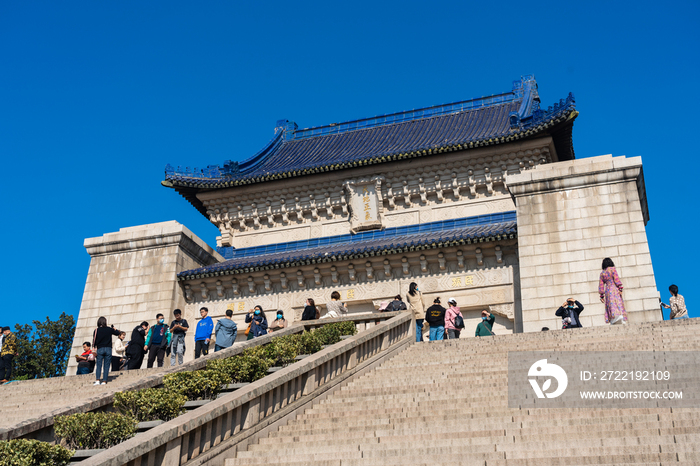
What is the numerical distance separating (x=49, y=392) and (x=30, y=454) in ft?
26.5

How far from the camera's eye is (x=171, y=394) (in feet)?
25.3

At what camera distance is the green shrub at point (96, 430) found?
6.78 m

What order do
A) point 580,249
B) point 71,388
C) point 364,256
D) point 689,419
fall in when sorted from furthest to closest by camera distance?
point 364,256 < point 580,249 < point 71,388 < point 689,419

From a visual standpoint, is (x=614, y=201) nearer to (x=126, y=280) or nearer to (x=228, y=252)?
(x=228, y=252)

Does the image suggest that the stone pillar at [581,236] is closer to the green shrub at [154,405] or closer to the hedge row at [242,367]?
the hedge row at [242,367]

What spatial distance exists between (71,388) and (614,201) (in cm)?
1323

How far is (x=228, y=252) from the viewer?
23.6 m

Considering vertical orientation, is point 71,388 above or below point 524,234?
below

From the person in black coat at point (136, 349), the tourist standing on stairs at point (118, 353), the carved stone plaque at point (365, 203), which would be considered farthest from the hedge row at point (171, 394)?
the carved stone plaque at point (365, 203)

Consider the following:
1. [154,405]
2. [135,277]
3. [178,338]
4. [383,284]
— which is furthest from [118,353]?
[154,405]

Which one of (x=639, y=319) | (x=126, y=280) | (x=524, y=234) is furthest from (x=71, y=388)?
(x=639, y=319)

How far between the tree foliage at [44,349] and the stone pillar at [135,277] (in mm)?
19459

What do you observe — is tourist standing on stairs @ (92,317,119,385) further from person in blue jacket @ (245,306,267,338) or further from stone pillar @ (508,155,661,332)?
stone pillar @ (508,155,661,332)

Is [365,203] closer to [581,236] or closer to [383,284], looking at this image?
[383,284]
